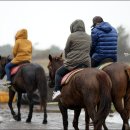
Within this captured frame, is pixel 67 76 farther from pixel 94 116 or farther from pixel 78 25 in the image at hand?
pixel 94 116

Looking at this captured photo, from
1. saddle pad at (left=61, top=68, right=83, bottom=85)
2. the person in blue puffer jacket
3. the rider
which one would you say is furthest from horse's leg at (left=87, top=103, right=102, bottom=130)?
the person in blue puffer jacket

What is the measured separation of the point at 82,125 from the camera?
14.7 m

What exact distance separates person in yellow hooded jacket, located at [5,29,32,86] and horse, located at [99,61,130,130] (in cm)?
433

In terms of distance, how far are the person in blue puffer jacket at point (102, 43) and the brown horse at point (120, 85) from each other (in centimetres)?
67

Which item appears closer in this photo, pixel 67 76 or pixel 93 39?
pixel 67 76

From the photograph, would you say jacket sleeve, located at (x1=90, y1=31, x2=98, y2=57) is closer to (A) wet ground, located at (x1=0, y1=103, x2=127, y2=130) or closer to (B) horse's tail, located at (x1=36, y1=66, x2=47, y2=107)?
(A) wet ground, located at (x1=0, y1=103, x2=127, y2=130)

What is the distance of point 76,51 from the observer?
1151 cm

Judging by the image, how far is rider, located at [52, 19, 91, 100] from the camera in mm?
Result: 11492

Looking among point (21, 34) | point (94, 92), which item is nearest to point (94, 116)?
point (94, 92)

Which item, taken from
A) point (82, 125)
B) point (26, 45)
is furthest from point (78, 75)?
point (26, 45)

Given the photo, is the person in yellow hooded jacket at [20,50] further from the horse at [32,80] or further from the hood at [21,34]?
the horse at [32,80]

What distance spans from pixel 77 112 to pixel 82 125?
2.73 meters

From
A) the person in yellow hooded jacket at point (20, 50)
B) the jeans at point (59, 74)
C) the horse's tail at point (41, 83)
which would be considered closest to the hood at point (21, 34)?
the person in yellow hooded jacket at point (20, 50)

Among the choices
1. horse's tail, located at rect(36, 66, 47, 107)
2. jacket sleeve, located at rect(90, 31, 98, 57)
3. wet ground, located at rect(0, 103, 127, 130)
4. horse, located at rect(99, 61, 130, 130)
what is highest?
jacket sleeve, located at rect(90, 31, 98, 57)
